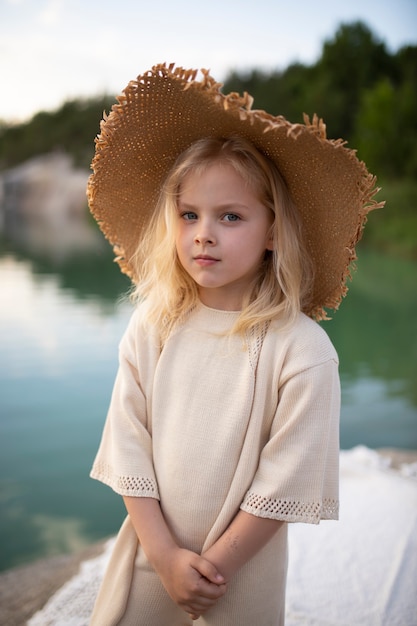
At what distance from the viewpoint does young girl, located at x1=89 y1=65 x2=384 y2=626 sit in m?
1.00

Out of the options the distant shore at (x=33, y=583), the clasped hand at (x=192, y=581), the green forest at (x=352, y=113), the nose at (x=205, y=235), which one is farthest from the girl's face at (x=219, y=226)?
the green forest at (x=352, y=113)

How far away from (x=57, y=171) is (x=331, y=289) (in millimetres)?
29225

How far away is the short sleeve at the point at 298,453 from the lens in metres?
1.00

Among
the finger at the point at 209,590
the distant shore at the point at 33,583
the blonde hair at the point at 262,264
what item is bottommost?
the distant shore at the point at 33,583

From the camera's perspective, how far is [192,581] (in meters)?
0.98

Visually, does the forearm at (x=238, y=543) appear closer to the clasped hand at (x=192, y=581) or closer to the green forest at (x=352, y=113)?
the clasped hand at (x=192, y=581)

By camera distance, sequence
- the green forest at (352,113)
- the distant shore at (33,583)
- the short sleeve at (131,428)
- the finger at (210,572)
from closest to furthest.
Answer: the finger at (210,572), the short sleeve at (131,428), the distant shore at (33,583), the green forest at (352,113)

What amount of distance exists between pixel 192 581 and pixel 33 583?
0.99 metres

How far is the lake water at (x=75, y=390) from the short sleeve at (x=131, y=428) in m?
0.29

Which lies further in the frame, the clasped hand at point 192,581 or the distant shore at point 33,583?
the distant shore at point 33,583

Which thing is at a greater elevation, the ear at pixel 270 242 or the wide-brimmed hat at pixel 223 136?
the wide-brimmed hat at pixel 223 136

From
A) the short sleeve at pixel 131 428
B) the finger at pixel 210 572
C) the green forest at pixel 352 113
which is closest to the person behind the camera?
the finger at pixel 210 572

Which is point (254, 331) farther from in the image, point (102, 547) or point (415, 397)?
point (415, 397)

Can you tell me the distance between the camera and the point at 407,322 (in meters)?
5.86
